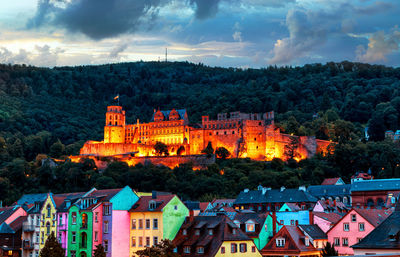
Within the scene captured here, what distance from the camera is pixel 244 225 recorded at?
204ft

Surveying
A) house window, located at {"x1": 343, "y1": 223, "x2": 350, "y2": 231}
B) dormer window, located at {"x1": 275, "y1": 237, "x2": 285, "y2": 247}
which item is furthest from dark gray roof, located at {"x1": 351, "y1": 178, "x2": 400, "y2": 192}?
dormer window, located at {"x1": 275, "y1": 237, "x2": 285, "y2": 247}

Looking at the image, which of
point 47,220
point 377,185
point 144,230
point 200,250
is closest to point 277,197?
point 377,185

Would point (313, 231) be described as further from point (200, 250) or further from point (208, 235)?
point (200, 250)

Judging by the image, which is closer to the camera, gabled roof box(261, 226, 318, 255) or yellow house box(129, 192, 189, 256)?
gabled roof box(261, 226, 318, 255)

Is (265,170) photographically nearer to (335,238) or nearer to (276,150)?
(276,150)

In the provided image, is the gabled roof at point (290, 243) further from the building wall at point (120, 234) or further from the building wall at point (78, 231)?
the building wall at point (78, 231)

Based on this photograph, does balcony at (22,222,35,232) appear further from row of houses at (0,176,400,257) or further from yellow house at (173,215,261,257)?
yellow house at (173,215,261,257)

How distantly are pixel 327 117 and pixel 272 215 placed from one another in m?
109

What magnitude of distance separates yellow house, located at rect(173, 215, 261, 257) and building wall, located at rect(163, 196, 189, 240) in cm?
73

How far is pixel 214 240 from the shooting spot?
54.7 m

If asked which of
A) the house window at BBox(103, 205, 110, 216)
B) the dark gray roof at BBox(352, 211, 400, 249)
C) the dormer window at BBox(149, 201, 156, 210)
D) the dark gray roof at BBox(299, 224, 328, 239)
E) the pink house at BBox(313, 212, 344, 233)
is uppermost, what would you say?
the dark gray roof at BBox(352, 211, 400, 249)

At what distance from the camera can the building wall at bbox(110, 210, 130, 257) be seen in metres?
58.8

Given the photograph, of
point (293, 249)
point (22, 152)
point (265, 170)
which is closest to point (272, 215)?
point (293, 249)

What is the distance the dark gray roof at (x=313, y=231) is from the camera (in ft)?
195
